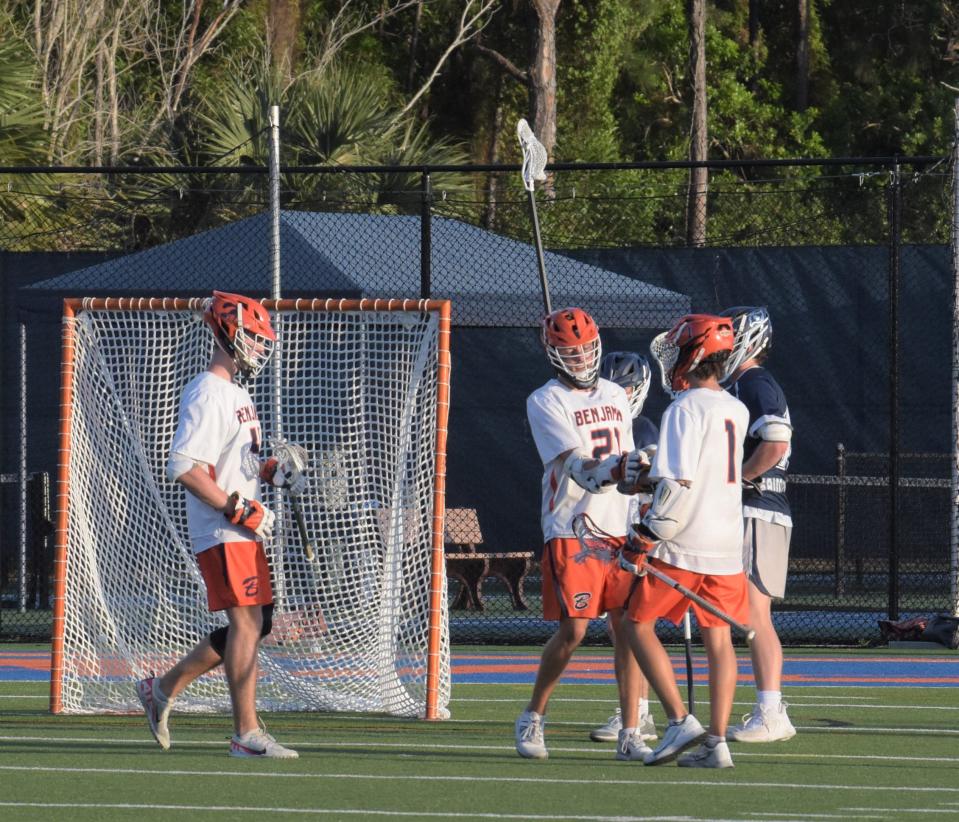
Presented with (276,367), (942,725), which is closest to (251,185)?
(276,367)

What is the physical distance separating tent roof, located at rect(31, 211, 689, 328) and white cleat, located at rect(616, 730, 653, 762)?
6.89m

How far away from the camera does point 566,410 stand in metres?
7.89

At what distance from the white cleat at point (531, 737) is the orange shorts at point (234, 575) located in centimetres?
118

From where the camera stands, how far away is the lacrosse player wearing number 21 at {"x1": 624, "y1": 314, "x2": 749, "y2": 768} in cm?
729

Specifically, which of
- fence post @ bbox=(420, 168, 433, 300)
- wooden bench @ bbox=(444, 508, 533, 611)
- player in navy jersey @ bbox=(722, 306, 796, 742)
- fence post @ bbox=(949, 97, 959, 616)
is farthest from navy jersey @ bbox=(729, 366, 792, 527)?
wooden bench @ bbox=(444, 508, 533, 611)

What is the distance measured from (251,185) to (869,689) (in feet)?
42.7

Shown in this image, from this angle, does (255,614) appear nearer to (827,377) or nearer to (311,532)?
(311,532)

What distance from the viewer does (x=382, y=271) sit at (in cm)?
1465

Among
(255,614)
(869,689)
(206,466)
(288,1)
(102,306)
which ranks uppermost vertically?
(288,1)

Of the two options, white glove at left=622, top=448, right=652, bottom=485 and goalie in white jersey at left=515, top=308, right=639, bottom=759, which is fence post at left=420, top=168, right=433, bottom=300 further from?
white glove at left=622, top=448, right=652, bottom=485

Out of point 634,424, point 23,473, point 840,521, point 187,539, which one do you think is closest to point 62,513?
point 187,539

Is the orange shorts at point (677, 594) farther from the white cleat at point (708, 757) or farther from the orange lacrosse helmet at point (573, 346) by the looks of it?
the orange lacrosse helmet at point (573, 346)

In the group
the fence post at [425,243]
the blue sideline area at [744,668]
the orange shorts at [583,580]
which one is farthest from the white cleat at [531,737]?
the fence post at [425,243]

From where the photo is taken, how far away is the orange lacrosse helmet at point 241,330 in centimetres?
782
